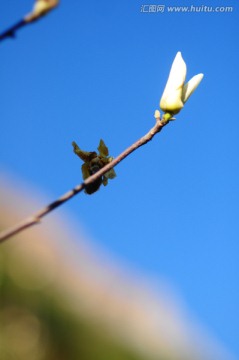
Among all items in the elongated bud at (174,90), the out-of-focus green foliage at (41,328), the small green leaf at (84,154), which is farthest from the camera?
the out-of-focus green foliage at (41,328)

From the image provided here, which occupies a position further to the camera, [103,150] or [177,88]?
[103,150]

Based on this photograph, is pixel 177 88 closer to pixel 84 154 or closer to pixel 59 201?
pixel 84 154

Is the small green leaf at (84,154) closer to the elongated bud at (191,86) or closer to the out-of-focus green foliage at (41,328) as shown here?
the elongated bud at (191,86)

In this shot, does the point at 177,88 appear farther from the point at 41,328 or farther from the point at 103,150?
the point at 41,328

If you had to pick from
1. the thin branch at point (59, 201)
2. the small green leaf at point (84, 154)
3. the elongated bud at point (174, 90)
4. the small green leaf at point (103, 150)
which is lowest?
the thin branch at point (59, 201)

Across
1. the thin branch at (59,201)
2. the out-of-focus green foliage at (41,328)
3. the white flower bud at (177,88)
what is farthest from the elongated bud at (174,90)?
the out-of-focus green foliage at (41,328)

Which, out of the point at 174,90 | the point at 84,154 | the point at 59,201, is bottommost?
the point at 59,201

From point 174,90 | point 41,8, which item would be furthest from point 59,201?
point 174,90

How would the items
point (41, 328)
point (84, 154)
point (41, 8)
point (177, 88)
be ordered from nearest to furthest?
point (41, 8) < point (177, 88) < point (84, 154) < point (41, 328)

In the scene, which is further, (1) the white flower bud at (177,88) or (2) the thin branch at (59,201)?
(1) the white flower bud at (177,88)

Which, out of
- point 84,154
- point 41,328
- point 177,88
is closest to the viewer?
point 177,88

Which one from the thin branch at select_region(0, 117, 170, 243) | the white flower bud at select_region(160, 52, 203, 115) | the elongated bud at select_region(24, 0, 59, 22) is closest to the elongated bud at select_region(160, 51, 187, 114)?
the white flower bud at select_region(160, 52, 203, 115)

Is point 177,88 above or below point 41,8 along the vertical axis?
above
